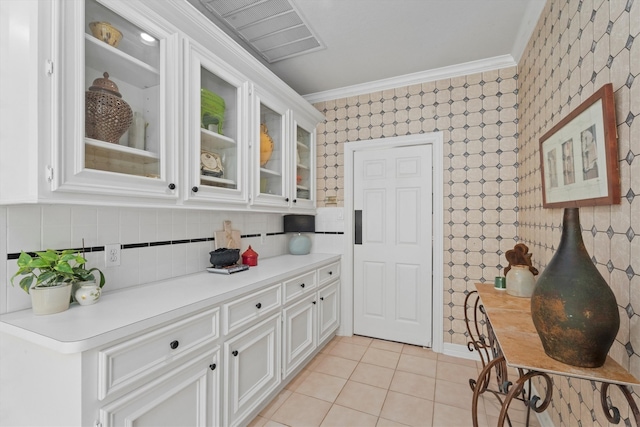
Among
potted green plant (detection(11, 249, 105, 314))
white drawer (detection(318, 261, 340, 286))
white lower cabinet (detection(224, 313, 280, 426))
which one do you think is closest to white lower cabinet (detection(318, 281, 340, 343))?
white drawer (detection(318, 261, 340, 286))

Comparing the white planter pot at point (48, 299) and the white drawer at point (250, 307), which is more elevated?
the white planter pot at point (48, 299)

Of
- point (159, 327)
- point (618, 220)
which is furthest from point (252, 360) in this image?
point (618, 220)

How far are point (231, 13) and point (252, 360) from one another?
7.05 feet

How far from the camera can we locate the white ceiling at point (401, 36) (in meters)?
1.87

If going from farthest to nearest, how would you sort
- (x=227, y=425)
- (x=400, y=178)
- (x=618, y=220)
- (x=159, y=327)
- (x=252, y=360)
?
(x=400, y=178) < (x=252, y=360) < (x=227, y=425) < (x=159, y=327) < (x=618, y=220)

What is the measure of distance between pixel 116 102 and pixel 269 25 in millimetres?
1204

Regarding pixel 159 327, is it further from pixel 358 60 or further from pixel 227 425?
pixel 358 60

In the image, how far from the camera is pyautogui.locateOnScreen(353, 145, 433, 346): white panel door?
9.18 ft

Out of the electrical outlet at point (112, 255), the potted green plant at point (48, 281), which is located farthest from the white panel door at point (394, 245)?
the potted green plant at point (48, 281)

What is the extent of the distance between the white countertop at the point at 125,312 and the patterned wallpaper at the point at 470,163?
174 cm

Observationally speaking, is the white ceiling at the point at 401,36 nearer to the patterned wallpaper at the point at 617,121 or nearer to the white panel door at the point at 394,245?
the patterned wallpaper at the point at 617,121

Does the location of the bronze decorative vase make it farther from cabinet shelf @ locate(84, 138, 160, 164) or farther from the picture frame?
cabinet shelf @ locate(84, 138, 160, 164)

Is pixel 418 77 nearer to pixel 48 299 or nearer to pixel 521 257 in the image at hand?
pixel 521 257

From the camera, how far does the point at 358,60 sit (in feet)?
8.29
